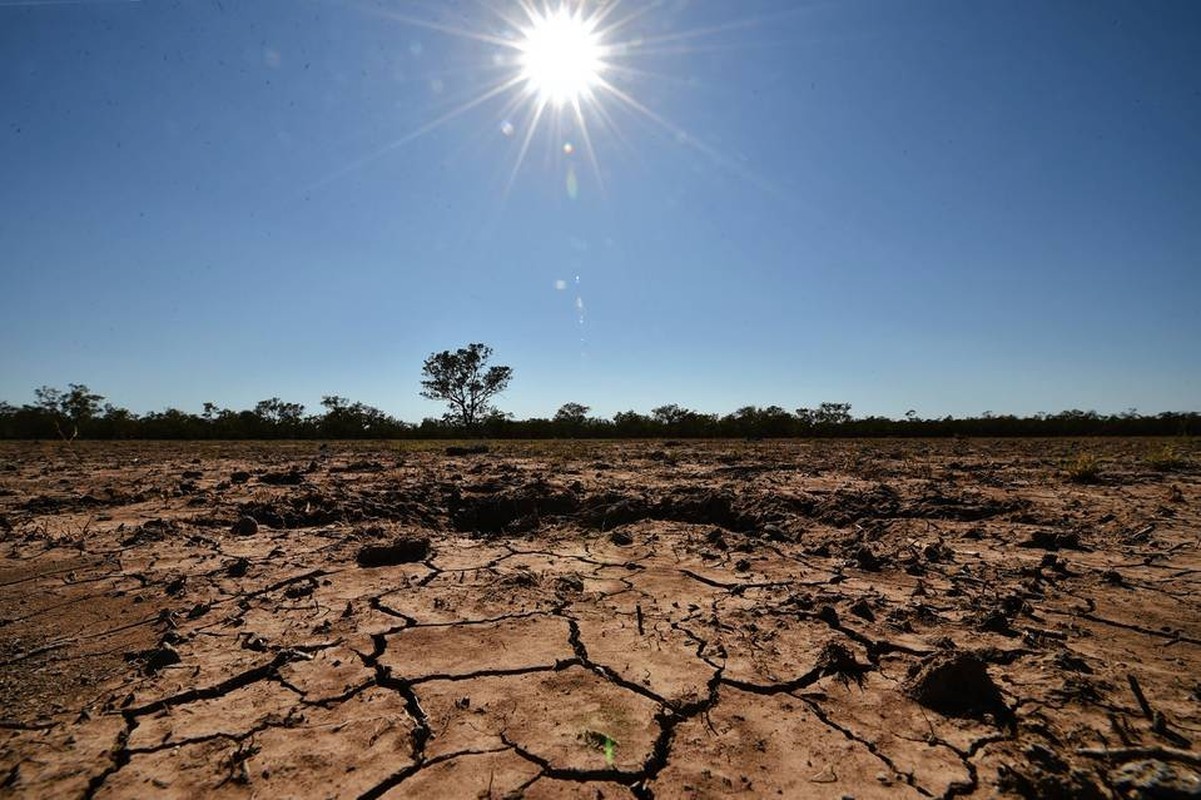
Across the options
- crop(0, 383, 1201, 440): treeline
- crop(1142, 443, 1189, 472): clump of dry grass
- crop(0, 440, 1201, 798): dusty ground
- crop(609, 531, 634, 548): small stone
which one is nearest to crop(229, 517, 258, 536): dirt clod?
crop(0, 440, 1201, 798): dusty ground

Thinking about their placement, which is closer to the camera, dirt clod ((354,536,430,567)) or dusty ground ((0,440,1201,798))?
dusty ground ((0,440,1201,798))

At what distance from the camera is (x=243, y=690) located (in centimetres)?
190

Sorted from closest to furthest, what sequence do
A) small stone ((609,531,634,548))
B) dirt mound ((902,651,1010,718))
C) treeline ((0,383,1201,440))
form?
dirt mound ((902,651,1010,718)) → small stone ((609,531,634,548)) → treeline ((0,383,1201,440))

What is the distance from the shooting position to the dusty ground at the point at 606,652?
4.85 ft

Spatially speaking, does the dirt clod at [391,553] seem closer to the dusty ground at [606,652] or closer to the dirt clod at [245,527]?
the dusty ground at [606,652]

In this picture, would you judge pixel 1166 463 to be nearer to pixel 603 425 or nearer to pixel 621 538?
pixel 621 538

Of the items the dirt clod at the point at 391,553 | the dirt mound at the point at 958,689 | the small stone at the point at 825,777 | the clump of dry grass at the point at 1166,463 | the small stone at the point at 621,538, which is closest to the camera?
the small stone at the point at 825,777

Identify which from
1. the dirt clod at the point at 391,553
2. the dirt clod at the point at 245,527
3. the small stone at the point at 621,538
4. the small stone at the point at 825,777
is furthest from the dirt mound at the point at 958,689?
the dirt clod at the point at 245,527

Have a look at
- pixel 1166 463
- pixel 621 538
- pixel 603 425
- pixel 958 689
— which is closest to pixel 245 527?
pixel 621 538

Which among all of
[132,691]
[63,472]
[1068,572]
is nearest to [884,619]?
[1068,572]

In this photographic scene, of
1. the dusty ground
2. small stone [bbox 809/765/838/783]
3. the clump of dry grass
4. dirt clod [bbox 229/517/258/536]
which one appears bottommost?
small stone [bbox 809/765/838/783]

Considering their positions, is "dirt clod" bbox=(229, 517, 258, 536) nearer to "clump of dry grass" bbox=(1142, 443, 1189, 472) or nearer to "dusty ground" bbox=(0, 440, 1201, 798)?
"dusty ground" bbox=(0, 440, 1201, 798)

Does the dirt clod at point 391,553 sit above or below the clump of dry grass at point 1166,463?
below

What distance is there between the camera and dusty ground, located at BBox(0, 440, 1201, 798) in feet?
4.85
